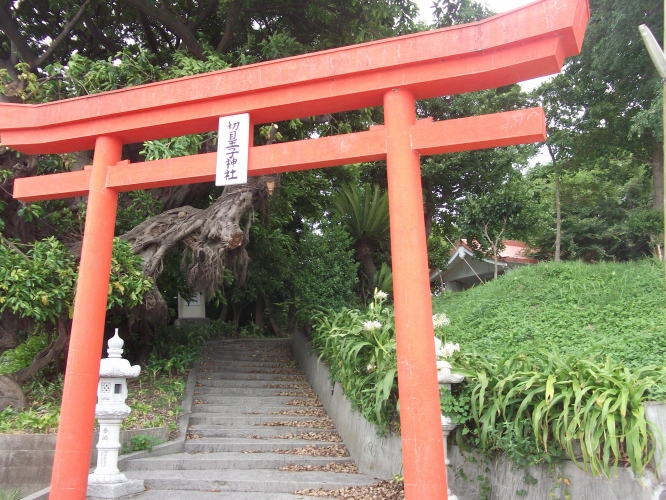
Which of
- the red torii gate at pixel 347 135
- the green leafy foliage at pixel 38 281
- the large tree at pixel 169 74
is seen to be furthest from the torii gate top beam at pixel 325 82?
the large tree at pixel 169 74

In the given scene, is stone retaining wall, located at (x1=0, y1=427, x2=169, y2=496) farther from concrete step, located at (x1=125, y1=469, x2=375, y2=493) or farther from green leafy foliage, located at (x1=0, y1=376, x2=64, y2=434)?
concrete step, located at (x1=125, y1=469, x2=375, y2=493)

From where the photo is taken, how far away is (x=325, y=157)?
466 cm

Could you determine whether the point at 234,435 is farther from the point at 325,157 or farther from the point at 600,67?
the point at 600,67

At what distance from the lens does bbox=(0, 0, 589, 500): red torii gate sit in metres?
4.09

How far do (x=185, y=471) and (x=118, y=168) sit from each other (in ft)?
11.9

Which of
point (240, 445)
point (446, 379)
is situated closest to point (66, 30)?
point (240, 445)

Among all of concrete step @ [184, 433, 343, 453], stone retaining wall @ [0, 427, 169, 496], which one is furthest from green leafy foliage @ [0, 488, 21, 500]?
concrete step @ [184, 433, 343, 453]

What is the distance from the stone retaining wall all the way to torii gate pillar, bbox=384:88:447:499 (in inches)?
173

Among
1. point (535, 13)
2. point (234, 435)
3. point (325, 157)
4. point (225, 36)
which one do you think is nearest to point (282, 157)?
point (325, 157)

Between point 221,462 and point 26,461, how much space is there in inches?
89.9

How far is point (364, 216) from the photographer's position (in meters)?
12.9

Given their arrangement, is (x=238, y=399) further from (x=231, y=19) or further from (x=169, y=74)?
(x=231, y=19)

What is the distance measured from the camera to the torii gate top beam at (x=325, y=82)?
165 inches

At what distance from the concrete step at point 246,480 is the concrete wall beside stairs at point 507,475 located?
356mm
